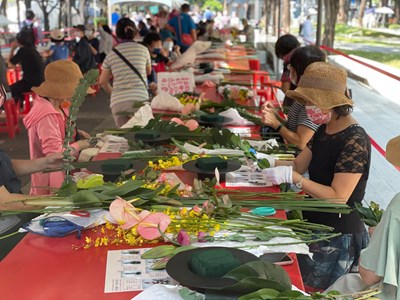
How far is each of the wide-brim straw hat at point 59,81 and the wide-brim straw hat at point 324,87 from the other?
124 cm

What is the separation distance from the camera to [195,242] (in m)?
1.84

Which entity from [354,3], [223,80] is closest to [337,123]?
[223,80]

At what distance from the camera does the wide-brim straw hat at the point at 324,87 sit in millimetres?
2531

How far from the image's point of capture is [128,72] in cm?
510

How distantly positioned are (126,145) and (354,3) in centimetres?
1133

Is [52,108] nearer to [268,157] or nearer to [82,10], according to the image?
[268,157]

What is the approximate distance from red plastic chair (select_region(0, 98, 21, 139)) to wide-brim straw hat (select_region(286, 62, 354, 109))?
17.8 feet

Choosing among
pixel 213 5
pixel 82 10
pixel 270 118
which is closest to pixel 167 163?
pixel 270 118

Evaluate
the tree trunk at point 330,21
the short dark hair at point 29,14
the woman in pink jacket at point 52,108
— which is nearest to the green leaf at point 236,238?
the woman in pink jacket at point 52,108

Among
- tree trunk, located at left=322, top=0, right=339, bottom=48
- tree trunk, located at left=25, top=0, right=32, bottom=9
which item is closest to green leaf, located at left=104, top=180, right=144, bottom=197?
tree trunk, located at left=322, top=0, right=339, bottom=48

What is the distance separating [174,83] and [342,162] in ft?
9.51

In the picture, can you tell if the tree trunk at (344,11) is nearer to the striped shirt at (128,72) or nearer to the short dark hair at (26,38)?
the short dark hair at (26,38)

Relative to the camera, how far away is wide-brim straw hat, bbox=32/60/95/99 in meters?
3.20

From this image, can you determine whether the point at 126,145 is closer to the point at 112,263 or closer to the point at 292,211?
the point at 292,211
